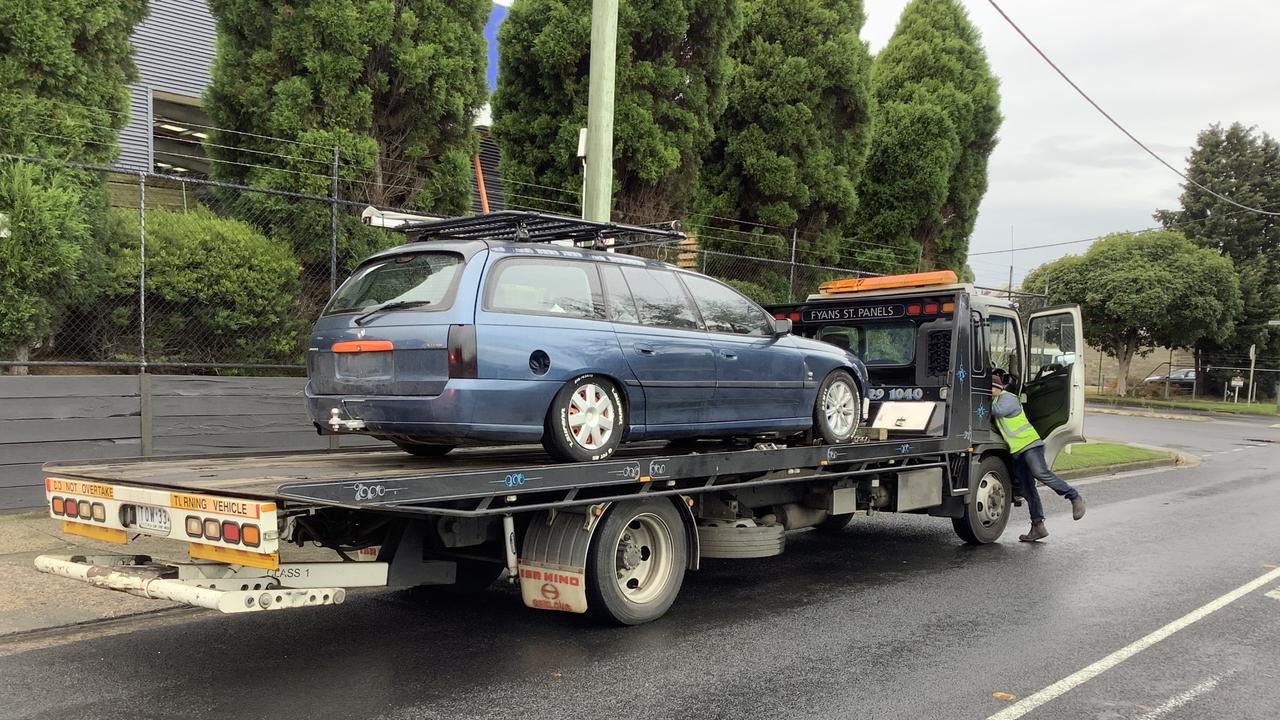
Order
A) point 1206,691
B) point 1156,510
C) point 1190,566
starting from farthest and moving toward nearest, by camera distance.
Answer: point 1156,510 < point 1190,566 < point 1206,691

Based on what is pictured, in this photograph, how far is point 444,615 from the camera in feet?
20.5

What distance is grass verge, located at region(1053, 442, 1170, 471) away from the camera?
615 inches

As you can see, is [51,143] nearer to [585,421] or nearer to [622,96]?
[585,421]

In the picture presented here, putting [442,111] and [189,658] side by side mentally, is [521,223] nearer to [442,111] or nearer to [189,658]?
[189,658]

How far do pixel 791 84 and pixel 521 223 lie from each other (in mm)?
11076

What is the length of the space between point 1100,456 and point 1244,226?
122 feet

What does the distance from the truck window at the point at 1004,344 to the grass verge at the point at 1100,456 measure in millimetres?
6051

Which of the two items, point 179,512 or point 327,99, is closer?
point 179,512

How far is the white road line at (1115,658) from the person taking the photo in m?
4.58

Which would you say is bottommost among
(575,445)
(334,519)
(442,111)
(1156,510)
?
Answer: (1156,510)

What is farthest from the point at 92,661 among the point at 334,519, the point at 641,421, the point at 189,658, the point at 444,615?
the point at 641,421

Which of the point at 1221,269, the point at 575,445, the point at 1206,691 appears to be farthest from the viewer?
the point at 1221,269

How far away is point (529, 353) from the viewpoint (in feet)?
17.0

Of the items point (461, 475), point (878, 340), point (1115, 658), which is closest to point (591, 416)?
point (461, 475)
